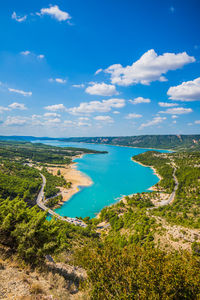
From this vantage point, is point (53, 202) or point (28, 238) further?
point (53, 202)

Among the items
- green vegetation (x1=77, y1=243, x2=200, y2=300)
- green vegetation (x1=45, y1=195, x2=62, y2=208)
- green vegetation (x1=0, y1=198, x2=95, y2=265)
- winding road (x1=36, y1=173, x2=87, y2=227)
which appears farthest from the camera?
green vegetation (x1=45, y1=195, x2=62, y2=208)

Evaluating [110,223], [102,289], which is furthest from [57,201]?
[102,289]

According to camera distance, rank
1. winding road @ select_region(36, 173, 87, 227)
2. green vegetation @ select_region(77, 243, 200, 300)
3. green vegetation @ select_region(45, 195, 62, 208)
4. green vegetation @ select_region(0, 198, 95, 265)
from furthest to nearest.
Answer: green vegetation @ select_region(45, 195, 62, 208), winding road @ select_region(36, 173, 87, 227), green vegetation @ select_region(0, 198, 95, 265), green vegetation @ select_region(77, 243, 200, 300)

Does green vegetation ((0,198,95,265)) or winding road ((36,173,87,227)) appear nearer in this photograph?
green vegetation ((0,198,95,265))

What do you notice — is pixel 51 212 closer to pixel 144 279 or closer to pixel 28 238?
pixel 28 238

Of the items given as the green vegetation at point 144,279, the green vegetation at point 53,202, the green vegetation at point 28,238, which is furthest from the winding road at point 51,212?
the green vegetation at point 144,279

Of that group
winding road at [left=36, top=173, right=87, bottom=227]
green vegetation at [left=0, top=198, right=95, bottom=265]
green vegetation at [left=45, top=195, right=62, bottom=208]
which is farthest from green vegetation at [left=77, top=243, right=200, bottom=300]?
green vegetation at [left=45, top=195, right=62, bottom=208]

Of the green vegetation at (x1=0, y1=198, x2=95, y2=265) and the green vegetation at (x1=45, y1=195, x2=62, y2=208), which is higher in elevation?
the green vegetation at (x1=0, y1=198, x2=95, y2=265)

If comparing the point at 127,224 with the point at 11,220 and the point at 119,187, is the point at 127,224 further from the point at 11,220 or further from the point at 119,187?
the point at 119,187

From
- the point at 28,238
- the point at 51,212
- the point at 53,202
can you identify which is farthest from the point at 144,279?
the point at 53,202

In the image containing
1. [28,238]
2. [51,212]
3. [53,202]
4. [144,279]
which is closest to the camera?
[144,279]

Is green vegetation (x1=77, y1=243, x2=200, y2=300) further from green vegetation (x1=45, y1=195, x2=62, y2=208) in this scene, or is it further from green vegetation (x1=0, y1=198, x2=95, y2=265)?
green vegetation (x1=45, y1=195, x2=62, y2=208)
